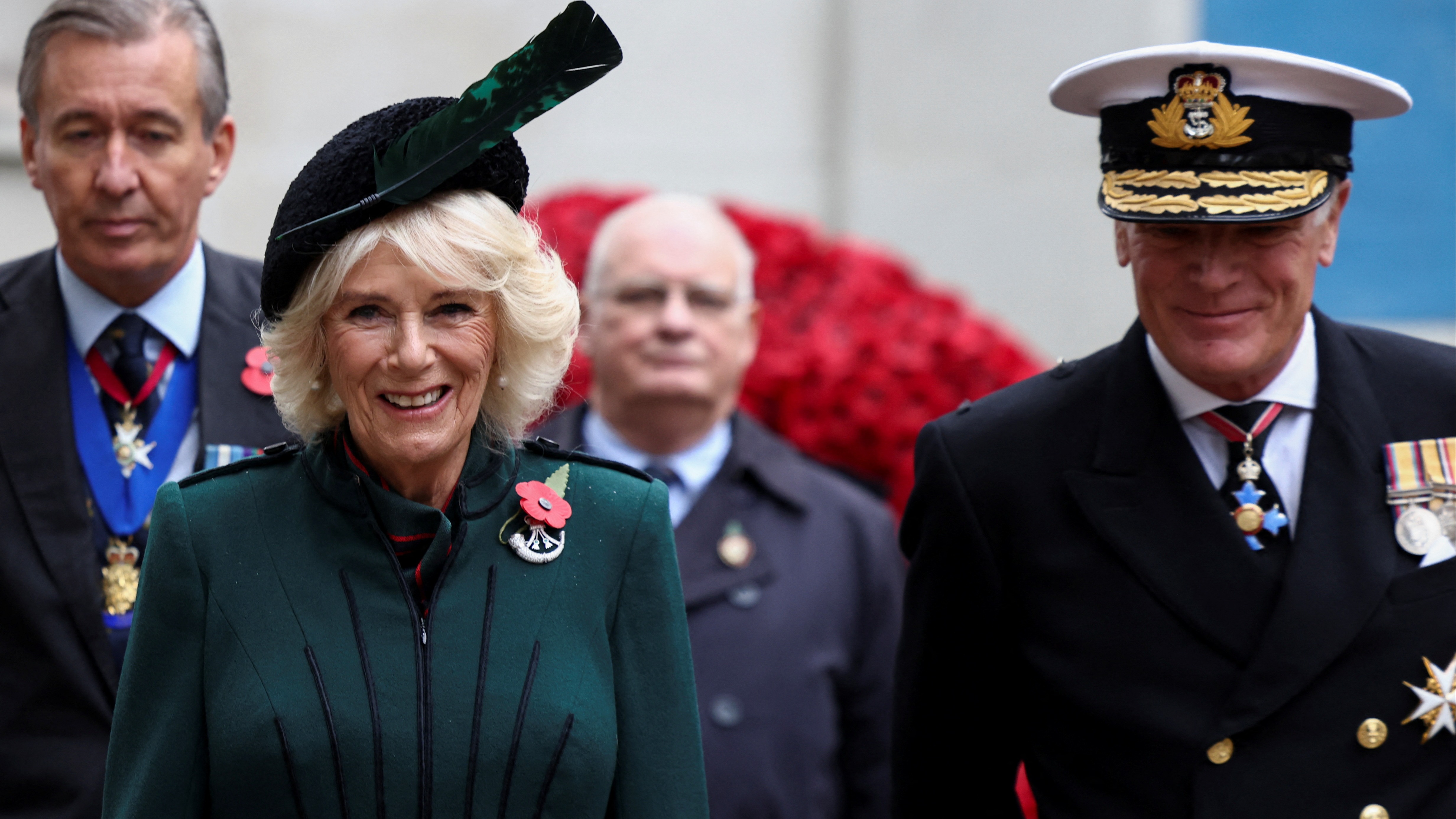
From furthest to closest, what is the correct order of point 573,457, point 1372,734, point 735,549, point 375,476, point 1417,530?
point 735,549, point 1417,530, point 1372,734, point 573,457, point 375,476

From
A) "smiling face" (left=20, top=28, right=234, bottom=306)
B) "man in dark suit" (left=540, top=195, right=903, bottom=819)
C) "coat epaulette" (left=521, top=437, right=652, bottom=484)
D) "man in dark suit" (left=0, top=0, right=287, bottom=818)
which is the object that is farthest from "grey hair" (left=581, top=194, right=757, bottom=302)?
"coat epaulette" (left=521, top=437, right=652, bottom=484)

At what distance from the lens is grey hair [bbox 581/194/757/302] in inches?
171

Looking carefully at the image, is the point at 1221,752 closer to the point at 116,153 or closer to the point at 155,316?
the point at 155,316

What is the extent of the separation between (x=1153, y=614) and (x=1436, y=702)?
1.47ft

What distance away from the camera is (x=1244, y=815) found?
2.66 metres

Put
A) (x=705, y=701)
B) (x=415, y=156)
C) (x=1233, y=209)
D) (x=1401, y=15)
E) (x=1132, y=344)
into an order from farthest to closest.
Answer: (x=1401, y=15), (x=705, y=701), (x=1132, y=344), (x=1233, y=209), (x=415, y=156)

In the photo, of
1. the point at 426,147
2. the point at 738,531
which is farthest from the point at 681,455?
the point at 426,147

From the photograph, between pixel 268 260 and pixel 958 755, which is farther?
pixel 958 755

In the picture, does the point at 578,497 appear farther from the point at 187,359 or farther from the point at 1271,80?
the point at 1271,80

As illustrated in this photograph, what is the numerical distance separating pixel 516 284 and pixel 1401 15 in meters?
5.05

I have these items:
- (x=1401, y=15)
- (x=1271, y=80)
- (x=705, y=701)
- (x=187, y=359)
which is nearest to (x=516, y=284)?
(x=187, y=359)

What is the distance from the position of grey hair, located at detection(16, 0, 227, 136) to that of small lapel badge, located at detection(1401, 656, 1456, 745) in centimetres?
234

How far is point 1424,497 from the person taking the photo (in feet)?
9.16

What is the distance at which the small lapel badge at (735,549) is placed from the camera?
388 cm
